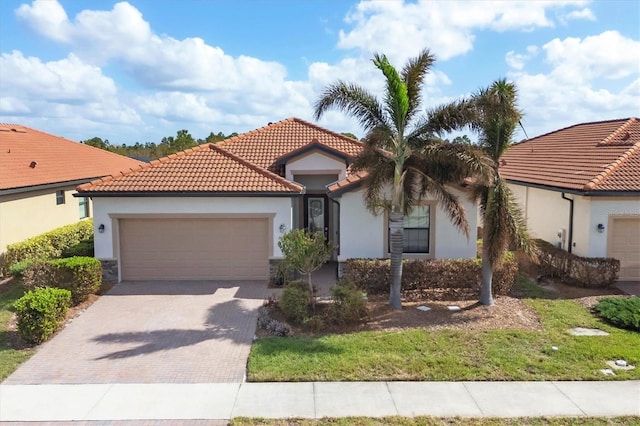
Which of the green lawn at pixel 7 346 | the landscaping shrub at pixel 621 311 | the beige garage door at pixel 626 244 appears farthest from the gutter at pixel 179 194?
the beige garage door at pixel 626 244

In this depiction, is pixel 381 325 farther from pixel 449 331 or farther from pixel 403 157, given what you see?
pixel 403 157

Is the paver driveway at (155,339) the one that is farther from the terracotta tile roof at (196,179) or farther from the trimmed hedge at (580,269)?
the trimmed hedge at (580,269)

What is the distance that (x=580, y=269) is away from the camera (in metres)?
14.1

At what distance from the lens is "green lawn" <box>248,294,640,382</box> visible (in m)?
8.48

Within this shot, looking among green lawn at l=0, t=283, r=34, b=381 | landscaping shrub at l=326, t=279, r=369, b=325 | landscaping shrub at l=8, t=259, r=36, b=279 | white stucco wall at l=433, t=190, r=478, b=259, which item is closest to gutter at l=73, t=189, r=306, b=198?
landscaping shrub at l=8, t=259, r=36, b=279

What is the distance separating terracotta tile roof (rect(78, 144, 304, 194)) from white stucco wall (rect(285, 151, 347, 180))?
2.06m

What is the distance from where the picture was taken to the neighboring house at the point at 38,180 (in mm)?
16609

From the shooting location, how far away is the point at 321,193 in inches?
703

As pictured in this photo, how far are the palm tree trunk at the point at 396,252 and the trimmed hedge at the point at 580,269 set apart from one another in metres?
6.08

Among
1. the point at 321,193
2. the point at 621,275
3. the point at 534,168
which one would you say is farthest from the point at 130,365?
the point at 534,168

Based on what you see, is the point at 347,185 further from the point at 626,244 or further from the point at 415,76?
the point at 626,244

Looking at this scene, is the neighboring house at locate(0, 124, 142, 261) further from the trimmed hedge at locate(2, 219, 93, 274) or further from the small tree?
the small tree

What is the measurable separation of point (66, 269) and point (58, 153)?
1401 cm

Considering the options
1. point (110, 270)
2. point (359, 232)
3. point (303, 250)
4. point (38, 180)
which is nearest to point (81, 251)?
point (110, 270)
